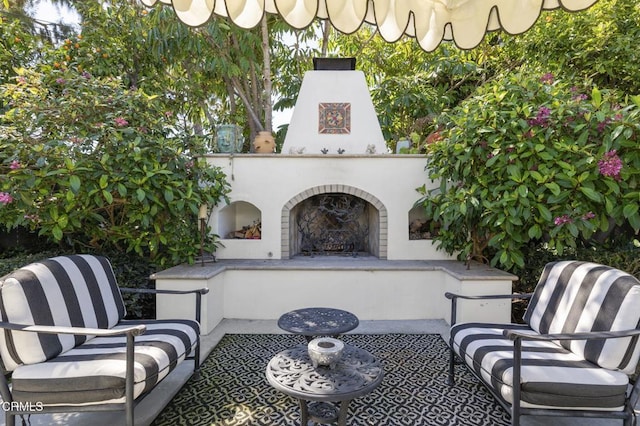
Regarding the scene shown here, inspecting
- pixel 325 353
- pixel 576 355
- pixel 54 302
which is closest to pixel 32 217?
pixel 54 302

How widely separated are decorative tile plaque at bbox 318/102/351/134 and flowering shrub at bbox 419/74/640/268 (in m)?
1.93

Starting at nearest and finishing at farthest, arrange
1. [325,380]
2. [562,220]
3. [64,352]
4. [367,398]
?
[325,380]
[64,352]
[367,398]
[562,220]

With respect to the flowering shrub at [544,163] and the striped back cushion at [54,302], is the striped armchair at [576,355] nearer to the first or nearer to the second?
the flowering shrub at [544,163]

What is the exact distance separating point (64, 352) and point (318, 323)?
1539 mm

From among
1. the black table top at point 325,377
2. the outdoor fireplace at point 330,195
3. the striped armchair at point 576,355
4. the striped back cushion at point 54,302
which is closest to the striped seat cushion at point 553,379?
the striped armchair at point 576,355

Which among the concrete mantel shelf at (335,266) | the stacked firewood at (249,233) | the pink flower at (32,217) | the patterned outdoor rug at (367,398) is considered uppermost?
the pink flower at (32,217)

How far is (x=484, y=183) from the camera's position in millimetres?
3533

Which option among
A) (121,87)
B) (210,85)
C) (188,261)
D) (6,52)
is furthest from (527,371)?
(210,85)

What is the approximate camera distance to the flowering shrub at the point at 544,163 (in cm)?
306

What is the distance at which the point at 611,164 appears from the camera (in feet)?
9.79

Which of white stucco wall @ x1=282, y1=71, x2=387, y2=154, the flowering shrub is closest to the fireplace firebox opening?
white stucco wall @ x1=282, y1=71, x2=387, y2=154

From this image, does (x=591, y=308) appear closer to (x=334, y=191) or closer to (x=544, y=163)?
(x=544, y=163)

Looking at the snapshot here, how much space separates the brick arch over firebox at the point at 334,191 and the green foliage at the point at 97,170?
3.16ft

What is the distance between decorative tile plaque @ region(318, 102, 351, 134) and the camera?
17.4 ft
